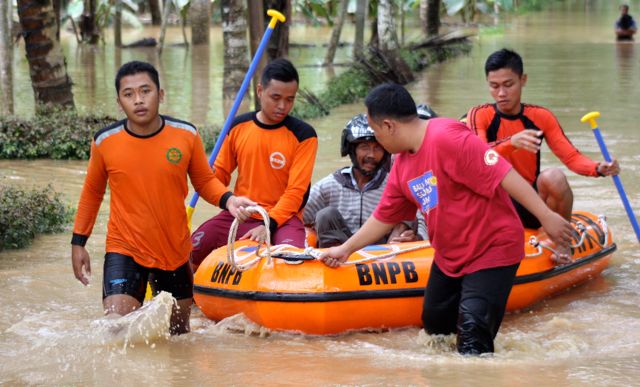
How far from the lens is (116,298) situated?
15.9 feet

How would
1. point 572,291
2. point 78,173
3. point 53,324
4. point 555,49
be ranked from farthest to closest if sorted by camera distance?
point 555,49 < point 78,173 < point 572,291 < point 53,324

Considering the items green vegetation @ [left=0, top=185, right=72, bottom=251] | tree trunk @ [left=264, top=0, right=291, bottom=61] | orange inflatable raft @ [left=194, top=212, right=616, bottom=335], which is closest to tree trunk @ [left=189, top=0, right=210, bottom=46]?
tree trunk @ [left=264, top=0, right=291, bottom=61]

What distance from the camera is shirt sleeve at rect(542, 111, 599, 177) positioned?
5.95 m

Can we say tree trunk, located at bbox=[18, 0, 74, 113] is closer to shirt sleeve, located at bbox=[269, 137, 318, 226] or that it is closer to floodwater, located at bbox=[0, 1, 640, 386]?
floodwater, located at bbox=[0, 1, 640, 386]

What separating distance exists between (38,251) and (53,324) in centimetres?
214

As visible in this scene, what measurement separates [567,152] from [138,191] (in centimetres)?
271

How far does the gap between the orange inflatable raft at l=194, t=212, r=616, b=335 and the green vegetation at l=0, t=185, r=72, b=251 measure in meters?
2.27

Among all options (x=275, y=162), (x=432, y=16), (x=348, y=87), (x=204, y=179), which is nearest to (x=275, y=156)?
(x=275, y=162)

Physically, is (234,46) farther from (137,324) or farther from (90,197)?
(137,324)

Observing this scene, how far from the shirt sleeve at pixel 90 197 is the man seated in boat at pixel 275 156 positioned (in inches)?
46.1

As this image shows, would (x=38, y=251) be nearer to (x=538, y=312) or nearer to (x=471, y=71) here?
(x=538, y=312)

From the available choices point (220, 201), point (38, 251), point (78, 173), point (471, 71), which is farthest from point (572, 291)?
point (471, 71)

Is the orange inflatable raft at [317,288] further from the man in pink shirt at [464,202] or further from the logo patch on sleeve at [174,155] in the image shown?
the man in pink shirt at [464,202]

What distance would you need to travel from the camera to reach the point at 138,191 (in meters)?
4.84
